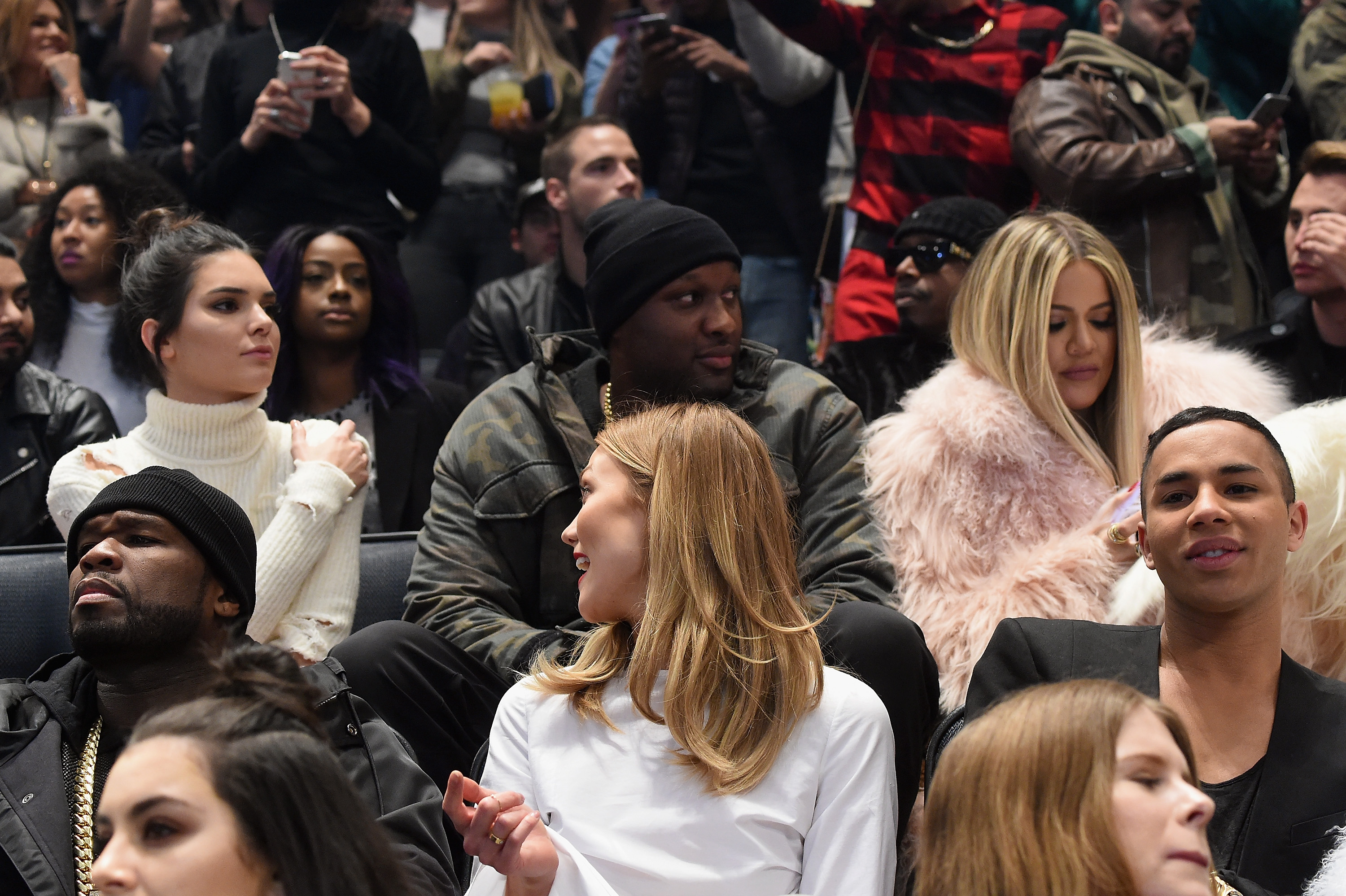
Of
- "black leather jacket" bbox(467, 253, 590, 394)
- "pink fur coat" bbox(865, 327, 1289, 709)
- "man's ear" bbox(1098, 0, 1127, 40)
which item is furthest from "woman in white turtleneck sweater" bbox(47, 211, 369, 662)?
A: "man's ear" bbox(1098, 0, 1127, 40)

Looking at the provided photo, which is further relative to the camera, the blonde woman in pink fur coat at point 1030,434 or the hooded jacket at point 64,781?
the blonde woman in pink fur coat at point 1030,434

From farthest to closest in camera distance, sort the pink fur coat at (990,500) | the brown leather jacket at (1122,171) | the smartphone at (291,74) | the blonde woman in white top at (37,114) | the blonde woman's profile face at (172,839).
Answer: the blonde woman in white top at (37,114), the smartphone at (291,74), the brown leather jacket at (1122,171), the pink fur coat at (990,500), the blonde woman's profile face at (172,839)

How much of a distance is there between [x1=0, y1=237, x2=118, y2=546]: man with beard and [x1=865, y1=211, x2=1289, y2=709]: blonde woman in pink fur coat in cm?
243

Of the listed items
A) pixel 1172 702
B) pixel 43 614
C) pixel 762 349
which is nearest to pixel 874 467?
Answer: pixel 762 349

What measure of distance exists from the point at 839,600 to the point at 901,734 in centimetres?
44

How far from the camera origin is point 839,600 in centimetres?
350

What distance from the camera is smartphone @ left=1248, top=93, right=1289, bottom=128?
4891mm

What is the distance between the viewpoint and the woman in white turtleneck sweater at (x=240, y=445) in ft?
12.3

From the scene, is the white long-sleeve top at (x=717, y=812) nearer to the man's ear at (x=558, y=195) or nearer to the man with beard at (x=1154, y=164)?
the man with beard at (x=1154, y=164)

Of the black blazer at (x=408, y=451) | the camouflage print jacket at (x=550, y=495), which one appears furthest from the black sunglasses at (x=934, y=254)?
the black blazer at (x=408, y=451)

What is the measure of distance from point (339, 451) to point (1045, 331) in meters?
1.91

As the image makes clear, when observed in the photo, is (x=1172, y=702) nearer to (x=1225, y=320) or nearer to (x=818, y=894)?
(x=818, y=894)

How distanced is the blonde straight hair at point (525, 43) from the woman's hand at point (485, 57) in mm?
58

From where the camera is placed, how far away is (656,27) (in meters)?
5.45
